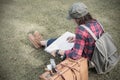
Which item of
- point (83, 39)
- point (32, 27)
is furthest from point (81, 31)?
point (32, 27)

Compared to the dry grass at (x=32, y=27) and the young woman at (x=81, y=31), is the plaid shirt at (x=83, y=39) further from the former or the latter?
the dry grass at (x=32, y=27)

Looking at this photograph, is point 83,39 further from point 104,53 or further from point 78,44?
point 104,53

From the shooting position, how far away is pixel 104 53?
117 inches

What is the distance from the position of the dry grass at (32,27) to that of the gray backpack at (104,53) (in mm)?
397

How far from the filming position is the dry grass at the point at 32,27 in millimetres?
3611

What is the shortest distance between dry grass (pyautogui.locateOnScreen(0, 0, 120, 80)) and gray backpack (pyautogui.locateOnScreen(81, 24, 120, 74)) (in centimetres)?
40

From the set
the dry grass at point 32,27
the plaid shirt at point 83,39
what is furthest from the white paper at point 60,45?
the plaid shirt at point 83,39

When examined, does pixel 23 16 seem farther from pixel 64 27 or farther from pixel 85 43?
pixel 85 43

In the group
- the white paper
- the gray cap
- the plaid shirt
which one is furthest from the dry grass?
the gray cap

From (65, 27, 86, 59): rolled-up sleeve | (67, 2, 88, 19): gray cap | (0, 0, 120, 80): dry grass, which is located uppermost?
(67, 2, 88, 19): gray cap

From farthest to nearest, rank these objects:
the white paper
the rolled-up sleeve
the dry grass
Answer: the dry grass
the white paper
the rolled-up sleeve

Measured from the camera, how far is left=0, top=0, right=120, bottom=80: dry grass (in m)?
3.61

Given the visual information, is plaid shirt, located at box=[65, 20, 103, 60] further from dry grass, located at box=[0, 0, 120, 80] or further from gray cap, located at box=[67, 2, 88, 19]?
dry grass, located at box=[0, 0, 120, 80]

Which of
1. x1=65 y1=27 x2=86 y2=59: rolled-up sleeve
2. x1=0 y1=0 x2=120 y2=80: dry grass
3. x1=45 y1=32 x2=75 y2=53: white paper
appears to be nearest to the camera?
x1=65 y1=27 x2=86 y2=59: rolled-up sleeve
